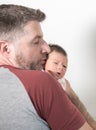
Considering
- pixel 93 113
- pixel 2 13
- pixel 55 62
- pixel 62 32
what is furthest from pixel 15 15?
pixel 93 113

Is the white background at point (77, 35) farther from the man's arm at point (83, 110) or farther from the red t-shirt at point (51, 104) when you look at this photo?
the red t-shirt at point (51, 104)

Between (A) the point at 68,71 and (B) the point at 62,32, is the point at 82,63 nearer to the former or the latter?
(A) the point at 68,71

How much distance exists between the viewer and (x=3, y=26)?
92 centimetres

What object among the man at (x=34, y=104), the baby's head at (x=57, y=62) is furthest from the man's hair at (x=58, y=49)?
the man at (x=34, y=104)

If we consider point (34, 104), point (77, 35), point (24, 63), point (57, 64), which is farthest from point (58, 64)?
point (34, 104)

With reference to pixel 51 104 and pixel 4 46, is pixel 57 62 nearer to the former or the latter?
pixel 4 46

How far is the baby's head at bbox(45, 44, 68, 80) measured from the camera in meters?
1.50

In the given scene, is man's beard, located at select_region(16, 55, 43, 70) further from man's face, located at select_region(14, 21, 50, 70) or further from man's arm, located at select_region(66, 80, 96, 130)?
man's arm, located at select_region(66, 80, 96, 130)

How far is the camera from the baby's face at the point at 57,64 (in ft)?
4.90

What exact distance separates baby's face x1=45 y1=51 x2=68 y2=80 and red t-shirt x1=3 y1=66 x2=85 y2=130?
2.21 ft

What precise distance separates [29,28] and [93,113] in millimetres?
929

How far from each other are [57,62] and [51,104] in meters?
0.75

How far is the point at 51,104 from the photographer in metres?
0.79

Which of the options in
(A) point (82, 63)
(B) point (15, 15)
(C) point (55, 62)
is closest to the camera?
(B) point (15, 15)
